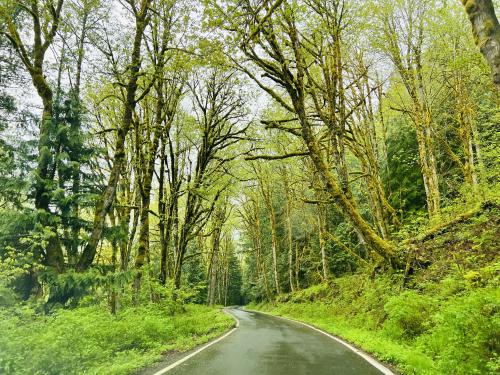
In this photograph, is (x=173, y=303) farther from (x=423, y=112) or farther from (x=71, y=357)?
(x=423, y=112)

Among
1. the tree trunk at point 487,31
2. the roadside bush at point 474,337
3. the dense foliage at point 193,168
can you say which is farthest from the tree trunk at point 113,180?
the roadside bush at point 474,337

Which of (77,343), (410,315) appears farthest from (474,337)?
(77,343)

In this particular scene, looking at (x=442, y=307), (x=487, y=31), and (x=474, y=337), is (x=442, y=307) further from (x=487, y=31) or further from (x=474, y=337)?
(x=487, y=31)

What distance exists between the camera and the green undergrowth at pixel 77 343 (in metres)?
6.16

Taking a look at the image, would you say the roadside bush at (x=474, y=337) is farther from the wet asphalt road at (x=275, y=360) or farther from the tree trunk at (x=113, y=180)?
the tree trunk at (x=113, y=180)

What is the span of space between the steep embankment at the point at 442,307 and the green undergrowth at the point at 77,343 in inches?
221

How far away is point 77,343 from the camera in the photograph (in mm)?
7180

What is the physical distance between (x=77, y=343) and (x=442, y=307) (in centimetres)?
823

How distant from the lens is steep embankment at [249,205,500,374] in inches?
216

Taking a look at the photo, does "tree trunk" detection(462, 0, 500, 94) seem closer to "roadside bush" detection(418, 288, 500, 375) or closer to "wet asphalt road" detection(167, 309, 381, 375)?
"roadside bush" detection(418, 288, 500, 375)

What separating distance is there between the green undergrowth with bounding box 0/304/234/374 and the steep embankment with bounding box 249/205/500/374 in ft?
18.4

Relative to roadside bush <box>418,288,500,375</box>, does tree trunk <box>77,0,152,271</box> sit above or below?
above

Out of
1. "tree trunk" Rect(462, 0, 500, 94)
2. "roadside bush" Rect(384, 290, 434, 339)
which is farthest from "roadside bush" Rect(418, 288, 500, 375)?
"tree trunk" Rect(462, 0, 500, 94)

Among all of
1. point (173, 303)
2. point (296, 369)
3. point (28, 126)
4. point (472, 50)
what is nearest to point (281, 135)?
point (472, 50)
